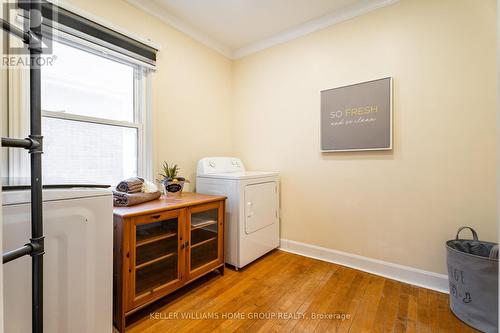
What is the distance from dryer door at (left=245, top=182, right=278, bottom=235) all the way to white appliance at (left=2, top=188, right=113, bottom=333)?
4.24ft

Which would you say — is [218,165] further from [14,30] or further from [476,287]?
[476,287]

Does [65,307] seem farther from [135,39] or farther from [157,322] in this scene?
[135,39]

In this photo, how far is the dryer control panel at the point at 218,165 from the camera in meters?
2.57

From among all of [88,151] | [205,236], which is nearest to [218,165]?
[205,236]

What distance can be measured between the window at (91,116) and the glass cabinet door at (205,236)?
70cm

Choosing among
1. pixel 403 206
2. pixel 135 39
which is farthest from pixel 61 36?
pixel 403 206

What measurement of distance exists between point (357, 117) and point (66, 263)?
2381mm

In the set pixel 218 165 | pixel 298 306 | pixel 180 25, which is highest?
pixel 180 25

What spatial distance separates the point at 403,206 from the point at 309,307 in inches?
47.1

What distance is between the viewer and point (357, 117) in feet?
7.38

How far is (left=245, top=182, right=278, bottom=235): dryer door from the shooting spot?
7.68 ft

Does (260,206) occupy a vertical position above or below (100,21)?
below

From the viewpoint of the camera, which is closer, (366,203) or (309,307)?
(309,307)

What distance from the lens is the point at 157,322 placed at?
1.58m
